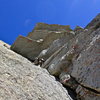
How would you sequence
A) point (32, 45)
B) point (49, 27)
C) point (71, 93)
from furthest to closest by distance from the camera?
1. point (49, 27)
2. point (32, 45)
3. point (71, 93)

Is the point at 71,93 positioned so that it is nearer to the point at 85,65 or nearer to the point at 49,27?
the point at 85,65

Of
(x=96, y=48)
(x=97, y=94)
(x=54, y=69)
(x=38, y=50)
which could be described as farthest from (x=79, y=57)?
(x=38, y=50)

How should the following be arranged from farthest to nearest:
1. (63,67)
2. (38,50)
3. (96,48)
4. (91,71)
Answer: (38,50), (63,67), (96,48), (91,71)

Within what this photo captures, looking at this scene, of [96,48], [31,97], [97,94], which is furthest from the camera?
[96,48]

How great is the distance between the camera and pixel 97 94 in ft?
18.9

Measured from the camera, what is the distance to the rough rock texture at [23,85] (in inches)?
197

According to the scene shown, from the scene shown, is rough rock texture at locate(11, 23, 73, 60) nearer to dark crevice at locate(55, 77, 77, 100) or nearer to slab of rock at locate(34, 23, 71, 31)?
dark crevice at locate(55, 77, 77, 100)

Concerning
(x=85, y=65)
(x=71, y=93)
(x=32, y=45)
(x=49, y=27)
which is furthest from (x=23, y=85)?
(x=49, y=27)

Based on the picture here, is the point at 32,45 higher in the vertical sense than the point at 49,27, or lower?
lower

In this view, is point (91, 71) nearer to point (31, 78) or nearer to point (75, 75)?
point (75, 75)

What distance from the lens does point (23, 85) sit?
568 cm

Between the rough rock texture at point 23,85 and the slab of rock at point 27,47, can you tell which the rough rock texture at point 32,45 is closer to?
the slab of rock at point 27,47

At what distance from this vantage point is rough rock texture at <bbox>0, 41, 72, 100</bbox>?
5016mm

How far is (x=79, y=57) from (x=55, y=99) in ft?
8.74
